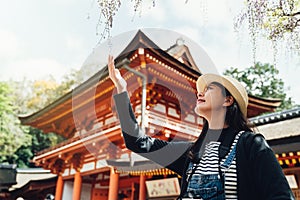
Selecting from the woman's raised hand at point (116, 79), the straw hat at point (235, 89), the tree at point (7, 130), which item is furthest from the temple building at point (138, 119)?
the tree at point (7, 130)

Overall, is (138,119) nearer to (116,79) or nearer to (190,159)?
(116,79)

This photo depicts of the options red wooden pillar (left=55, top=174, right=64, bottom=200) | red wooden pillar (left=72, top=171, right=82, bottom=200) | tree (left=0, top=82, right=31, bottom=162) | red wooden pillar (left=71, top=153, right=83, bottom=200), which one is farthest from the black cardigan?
tree (left=0, top=82, right=31, bottom=162)

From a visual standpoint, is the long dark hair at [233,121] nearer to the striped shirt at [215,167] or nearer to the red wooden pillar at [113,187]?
the striped shirt at [215,167]

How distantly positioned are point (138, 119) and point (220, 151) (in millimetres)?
7285

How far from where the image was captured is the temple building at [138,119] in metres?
8.44

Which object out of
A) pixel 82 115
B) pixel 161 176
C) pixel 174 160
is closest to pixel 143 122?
pixel 161 176

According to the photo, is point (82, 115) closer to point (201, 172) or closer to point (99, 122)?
point (99, 122)

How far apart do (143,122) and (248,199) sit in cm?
729

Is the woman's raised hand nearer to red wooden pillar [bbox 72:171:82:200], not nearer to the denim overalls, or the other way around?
the denim overalls

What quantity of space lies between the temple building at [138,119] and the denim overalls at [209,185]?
18.1 feet

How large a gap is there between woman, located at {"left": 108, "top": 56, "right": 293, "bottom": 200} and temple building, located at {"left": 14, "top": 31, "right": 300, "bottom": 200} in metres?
5.32

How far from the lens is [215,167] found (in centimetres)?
120

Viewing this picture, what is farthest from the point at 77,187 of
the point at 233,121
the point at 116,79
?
the point at 233,121

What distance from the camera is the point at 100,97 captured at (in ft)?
36.2
